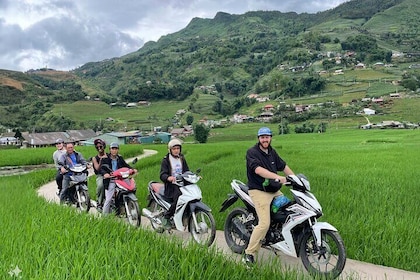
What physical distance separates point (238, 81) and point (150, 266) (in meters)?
138

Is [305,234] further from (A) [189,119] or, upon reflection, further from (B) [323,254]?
(A) [189,119]

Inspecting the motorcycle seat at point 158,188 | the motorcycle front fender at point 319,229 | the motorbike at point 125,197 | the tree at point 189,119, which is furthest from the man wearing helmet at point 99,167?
the tree at point 189,119

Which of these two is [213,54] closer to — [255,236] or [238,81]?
[238,81]

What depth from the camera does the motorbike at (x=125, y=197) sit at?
24.4 feet

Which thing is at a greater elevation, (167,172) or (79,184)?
(167,172)

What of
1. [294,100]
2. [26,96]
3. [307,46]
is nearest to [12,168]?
[294,100]

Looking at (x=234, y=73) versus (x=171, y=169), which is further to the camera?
(x=234, y=73)

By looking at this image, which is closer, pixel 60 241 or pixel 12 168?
pixel 60 241

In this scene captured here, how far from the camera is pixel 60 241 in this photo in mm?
4449

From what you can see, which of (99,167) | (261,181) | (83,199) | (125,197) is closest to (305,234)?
(261,181)

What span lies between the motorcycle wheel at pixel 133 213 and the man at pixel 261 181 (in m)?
2.82

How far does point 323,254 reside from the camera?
4.68 m

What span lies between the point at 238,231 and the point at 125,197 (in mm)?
2858

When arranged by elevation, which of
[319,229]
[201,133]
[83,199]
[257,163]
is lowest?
[201,133]
